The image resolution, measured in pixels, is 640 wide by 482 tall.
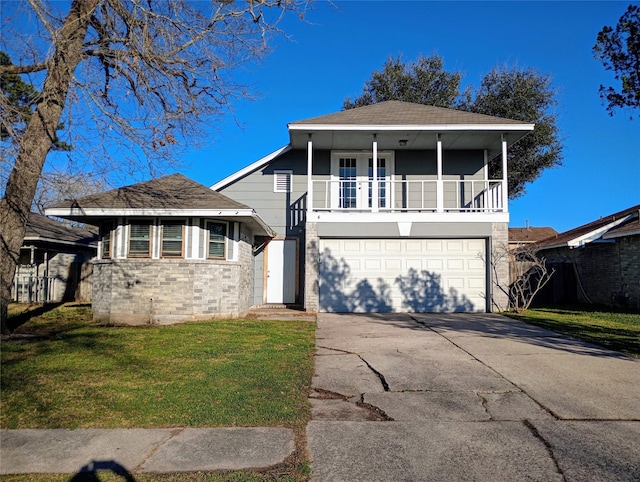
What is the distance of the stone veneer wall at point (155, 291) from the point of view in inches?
429

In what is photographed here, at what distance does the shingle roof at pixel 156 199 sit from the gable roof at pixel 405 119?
3280 mm

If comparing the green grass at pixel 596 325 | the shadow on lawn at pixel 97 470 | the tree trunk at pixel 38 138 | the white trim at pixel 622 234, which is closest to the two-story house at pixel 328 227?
the green grass at pixel 596 325

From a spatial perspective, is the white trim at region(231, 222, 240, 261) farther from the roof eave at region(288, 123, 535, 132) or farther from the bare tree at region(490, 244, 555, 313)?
the bare tree at region(490, 244, 555, 313)

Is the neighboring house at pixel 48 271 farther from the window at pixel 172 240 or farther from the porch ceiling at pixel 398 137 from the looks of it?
the porch ceiling at pixel 398 137

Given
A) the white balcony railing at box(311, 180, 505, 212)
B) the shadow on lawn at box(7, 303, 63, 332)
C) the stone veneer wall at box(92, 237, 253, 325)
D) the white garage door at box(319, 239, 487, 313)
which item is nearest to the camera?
the shadow on lawn at box(7, 303, 63, 332)

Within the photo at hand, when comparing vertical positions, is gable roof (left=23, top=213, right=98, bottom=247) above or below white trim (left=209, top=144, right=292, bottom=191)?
below

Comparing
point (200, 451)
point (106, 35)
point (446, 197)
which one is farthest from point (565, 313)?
point (106, 35)

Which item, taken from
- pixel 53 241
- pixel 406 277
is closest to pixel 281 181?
pixel 406 277

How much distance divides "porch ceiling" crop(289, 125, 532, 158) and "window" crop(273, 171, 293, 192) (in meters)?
0.99

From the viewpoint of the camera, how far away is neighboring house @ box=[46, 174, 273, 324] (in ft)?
35.4

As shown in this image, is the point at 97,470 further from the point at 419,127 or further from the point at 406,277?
the point at 419,127

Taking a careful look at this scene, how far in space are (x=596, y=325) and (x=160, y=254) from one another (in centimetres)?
1069

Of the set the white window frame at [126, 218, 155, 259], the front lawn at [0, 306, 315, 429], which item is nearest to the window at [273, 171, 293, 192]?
the white window frame at [126, 218, 155, 259]

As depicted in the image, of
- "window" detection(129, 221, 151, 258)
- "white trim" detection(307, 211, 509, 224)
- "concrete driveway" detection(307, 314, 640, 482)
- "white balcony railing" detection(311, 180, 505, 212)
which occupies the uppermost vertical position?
"white balcony railing" detection(311, 180, 505, 212)
